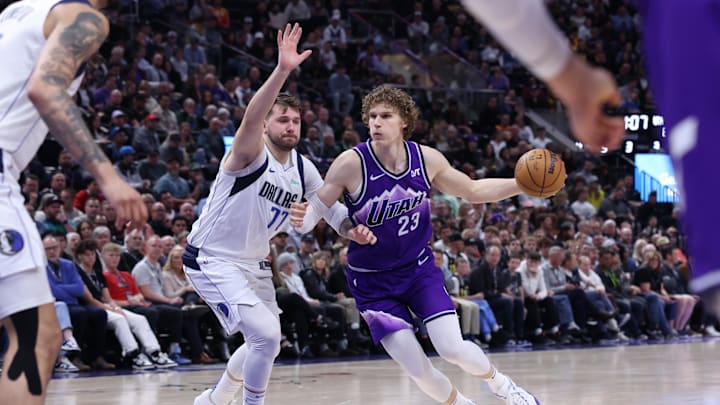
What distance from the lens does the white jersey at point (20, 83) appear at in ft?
11.8

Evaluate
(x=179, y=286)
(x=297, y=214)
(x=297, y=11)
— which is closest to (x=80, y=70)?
(x=297, y=214)

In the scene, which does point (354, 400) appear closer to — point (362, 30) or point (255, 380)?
point (255, 380)

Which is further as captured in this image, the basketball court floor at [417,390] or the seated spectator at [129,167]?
the seated spectator at [129,167]

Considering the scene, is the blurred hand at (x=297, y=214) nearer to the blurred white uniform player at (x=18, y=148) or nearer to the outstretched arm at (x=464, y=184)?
the outstretched arm at (x=464, y=184)

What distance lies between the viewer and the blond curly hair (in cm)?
661

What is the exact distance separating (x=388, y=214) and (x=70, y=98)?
326 centimetres

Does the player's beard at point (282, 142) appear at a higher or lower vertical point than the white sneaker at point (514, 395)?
higher

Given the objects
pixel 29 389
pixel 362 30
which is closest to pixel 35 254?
pixel 29 389

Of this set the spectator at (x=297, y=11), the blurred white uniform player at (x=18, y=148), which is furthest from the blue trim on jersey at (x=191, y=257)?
the spectator at (x=297, y=11)

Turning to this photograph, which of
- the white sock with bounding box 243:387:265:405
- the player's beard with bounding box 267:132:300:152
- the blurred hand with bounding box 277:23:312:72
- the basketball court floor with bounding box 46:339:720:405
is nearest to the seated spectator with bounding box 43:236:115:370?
the basketball court floor with bounding box 46:339:720:405

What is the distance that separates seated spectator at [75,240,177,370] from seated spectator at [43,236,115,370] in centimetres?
13

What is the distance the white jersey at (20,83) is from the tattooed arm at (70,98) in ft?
0.28

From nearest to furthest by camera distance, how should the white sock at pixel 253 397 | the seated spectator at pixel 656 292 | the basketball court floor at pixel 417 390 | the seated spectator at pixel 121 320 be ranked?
the white sock at pixel 253 397, the basketball court floor at pixel 417 390, the seated spectator at pixel 121 320, the seated spectator at pixel 656 292

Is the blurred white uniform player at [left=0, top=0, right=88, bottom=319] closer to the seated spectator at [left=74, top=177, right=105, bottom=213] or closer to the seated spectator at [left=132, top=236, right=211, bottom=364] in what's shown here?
the seated spectator at [left=132, top=236, right=211, bottom=364]
